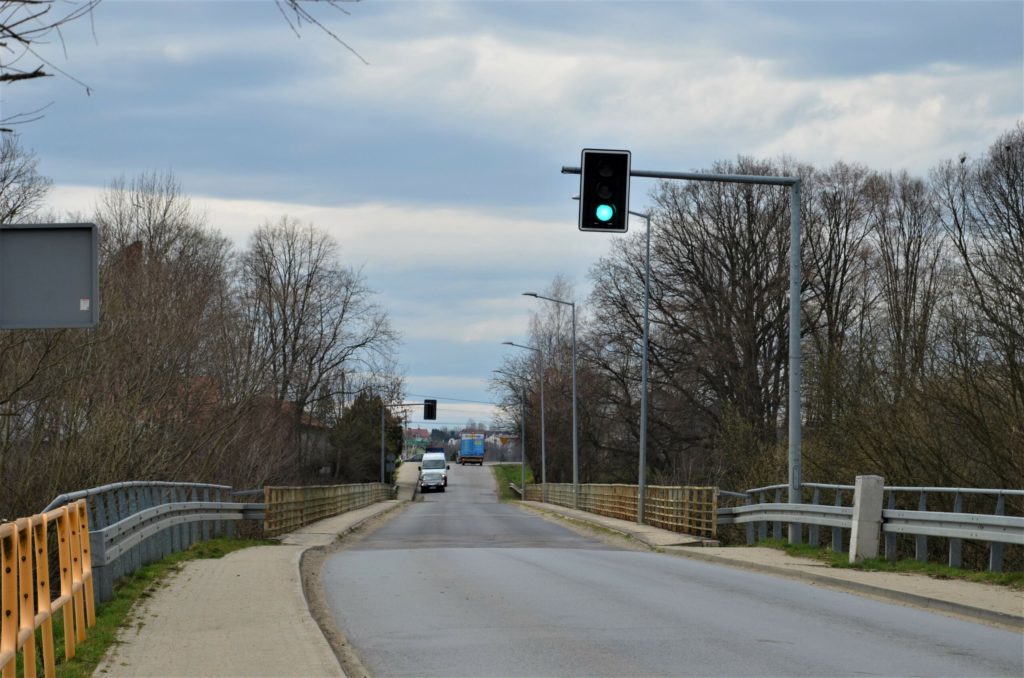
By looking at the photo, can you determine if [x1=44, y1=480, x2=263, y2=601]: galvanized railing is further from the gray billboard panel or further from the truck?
the truck

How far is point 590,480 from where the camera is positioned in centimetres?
6919

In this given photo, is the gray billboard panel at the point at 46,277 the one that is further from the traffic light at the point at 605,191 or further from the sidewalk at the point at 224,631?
the traffic light at the point at 605,191

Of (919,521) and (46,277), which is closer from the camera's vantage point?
(46,277)

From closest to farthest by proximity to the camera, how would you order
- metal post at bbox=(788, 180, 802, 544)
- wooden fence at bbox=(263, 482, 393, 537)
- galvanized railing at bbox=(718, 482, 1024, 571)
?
galvanized railing at bbox=(718, 482, 1024, 571), metal post at bbox=(788, 180, 802, 544), wooden fence at bbox=(263, 482, 393, 537)

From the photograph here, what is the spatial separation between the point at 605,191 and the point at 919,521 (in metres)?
6.08

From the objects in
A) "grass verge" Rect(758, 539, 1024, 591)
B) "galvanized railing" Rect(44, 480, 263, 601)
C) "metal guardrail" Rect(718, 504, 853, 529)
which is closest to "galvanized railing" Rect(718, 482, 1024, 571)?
"metal guardrail" Rect(718, 504, 853, 529)

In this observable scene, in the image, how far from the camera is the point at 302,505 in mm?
30703

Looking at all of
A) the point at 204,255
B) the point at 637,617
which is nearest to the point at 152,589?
the point at 637,617

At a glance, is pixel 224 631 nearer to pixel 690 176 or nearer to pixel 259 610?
pixel 259 610

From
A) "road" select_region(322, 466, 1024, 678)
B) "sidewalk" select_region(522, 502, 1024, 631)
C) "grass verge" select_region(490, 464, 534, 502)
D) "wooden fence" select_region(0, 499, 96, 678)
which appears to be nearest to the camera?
"wooden fence" select_region(0, 499, 96, 678)

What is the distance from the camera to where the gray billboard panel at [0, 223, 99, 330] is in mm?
7922

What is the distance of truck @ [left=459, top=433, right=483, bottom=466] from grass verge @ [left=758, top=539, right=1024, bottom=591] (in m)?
130

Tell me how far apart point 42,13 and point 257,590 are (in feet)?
30.4

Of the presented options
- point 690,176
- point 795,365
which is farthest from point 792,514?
point 690,176
